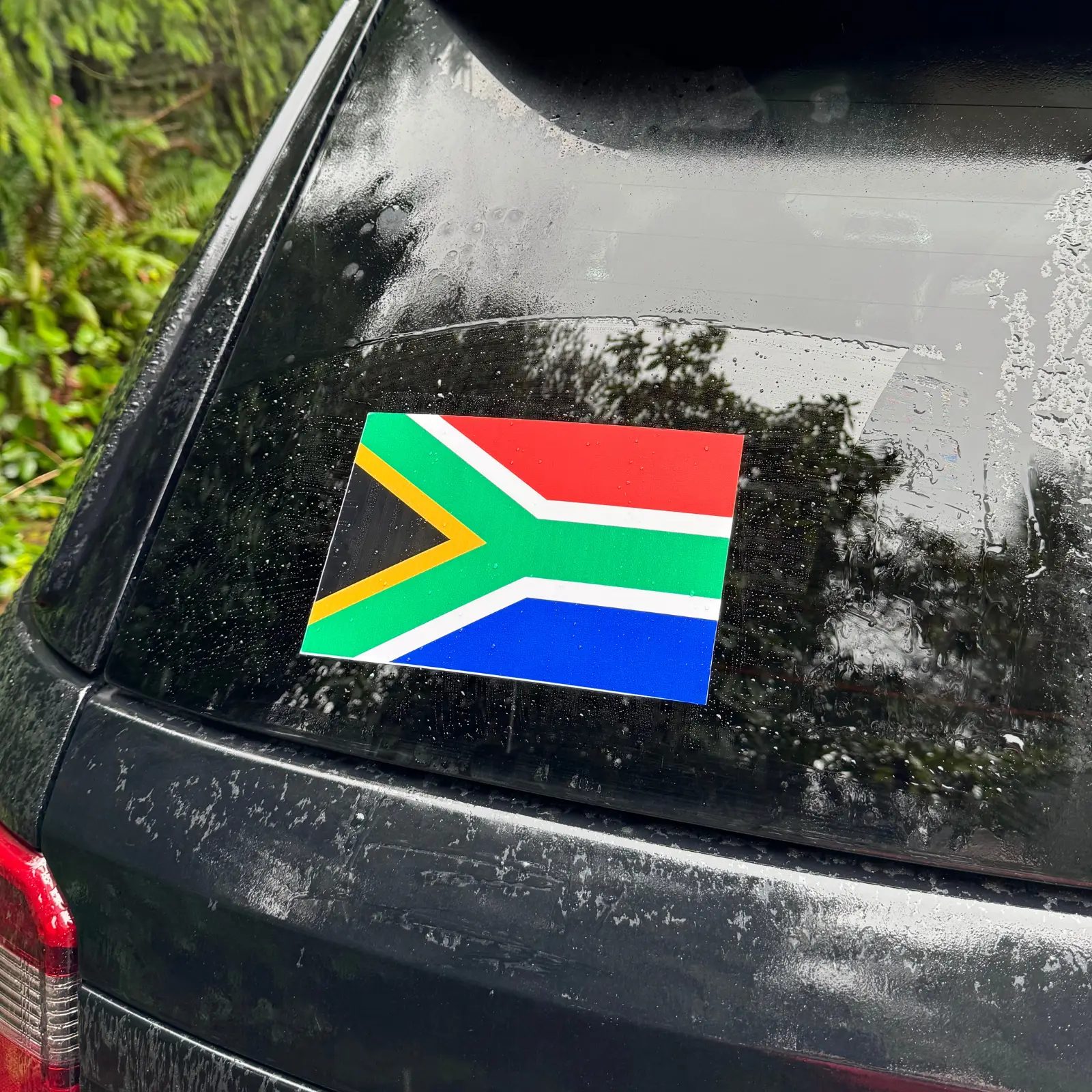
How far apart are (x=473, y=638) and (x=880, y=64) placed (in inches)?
29.8

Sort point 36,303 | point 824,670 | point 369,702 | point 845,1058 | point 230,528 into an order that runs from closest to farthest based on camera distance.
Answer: point 845,1058
point 824,670
point 369,702
point 230,528
point 36,303

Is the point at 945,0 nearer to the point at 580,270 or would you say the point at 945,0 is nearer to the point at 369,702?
the point at 580,270

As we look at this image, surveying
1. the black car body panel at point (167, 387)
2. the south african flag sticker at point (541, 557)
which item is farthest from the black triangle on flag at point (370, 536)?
the black car body panel at point (167, 387)

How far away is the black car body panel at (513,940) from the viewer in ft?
2.46

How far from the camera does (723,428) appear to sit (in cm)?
95

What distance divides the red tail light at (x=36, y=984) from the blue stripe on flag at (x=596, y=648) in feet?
1.66

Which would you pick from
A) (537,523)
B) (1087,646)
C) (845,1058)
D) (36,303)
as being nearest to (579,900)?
(845,1058)

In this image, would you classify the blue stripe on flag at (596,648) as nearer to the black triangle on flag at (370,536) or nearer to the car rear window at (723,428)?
the car rear window at (723,428)

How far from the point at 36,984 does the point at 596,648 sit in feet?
2.25

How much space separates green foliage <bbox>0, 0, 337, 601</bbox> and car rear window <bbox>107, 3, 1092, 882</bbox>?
2947 mm

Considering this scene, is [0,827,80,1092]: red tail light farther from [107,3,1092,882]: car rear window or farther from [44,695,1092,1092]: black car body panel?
[107,3,1092,882]: car rear window

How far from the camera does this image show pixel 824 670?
0.87 meters

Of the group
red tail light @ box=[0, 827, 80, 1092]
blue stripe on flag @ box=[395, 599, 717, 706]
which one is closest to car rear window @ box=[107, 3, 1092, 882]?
blue stripe on flag @ box=[395, 599, 717, 706]

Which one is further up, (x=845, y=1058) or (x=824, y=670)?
(x=824, y=670)
